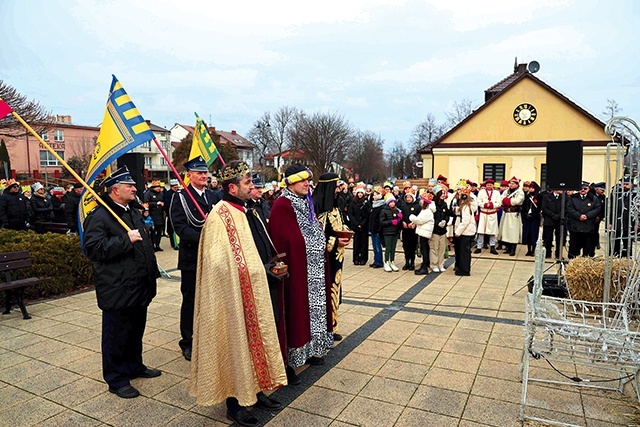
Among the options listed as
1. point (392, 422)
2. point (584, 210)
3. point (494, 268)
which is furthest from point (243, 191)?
point (584, 210)

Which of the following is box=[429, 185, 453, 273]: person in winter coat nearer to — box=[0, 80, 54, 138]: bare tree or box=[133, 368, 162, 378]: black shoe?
box=[133, 368, 162, 378]: black shoe

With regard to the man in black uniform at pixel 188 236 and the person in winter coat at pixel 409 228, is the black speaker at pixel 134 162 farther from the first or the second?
the person in winter coat at pixel 409 228

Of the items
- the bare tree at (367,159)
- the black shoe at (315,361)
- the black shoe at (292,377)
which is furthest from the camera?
the bare tree at (367,159)

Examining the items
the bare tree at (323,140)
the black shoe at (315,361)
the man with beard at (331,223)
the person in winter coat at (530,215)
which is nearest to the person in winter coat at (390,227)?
the person in winter coat at (530,215)

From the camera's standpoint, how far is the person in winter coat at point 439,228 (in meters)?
9.12

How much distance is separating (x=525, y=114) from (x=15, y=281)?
26285 millimetres

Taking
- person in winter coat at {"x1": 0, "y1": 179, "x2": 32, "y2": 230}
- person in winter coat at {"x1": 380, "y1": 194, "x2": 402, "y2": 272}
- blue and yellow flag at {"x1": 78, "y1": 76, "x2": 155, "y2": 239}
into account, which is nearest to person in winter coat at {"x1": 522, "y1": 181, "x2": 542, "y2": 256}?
person in winter coat at {"x1": 380, "y1": 194, "x2": 402, "y2": 272}

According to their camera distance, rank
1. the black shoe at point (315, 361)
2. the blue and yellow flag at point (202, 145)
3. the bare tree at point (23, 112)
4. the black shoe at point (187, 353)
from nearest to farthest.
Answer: the black shoe at point (315, 361) → the black shoe at point (187, 353) → the blue and yellow flag at point (202, 145) → the bare tree at point (23, 112)

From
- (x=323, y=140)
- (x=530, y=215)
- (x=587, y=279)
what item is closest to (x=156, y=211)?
(x=530, y=215)

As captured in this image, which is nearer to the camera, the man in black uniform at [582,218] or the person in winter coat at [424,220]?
the person in winter coat at [424,220]

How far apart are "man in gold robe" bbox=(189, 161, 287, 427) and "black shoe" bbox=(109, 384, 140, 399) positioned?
928mm

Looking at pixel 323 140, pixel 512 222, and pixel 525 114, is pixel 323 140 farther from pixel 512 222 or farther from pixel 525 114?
pixel 512 222

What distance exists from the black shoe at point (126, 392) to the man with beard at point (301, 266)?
1399 millimetres

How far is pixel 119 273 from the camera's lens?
3971mm
